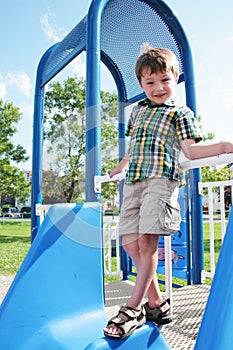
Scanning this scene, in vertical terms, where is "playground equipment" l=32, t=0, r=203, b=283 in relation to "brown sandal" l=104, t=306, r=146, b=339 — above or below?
above

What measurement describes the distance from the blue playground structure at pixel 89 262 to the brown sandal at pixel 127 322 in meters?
0.02

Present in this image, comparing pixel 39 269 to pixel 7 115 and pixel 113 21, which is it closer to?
pixel 113 21

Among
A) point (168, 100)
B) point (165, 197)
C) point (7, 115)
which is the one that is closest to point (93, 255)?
point (165, 197)

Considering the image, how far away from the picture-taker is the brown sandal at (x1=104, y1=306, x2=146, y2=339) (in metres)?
1.29

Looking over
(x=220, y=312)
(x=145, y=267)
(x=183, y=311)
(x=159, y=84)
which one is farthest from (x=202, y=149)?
(x=183, y=311)

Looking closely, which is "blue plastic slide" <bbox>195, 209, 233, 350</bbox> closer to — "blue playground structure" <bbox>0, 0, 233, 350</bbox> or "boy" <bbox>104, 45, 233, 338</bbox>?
"blue playground structure" <bbox>0, 0, 233, 350</bbox>

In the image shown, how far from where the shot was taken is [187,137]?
4.63ft

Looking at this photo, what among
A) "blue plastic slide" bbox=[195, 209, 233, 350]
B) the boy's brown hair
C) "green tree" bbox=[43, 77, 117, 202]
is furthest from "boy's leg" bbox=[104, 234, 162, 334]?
"green tree" bbox=[43, 77, 117, 202]

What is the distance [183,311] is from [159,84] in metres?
1.55

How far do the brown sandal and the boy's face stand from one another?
82 centimetres

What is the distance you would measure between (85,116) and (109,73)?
1.69 m

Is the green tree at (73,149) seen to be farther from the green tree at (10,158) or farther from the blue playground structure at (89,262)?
the green tree at (10,158)

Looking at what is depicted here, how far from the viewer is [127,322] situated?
1.30 metres

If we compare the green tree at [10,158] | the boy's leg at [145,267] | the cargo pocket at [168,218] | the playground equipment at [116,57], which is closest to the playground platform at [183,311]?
the playground equipment at [116,57]
